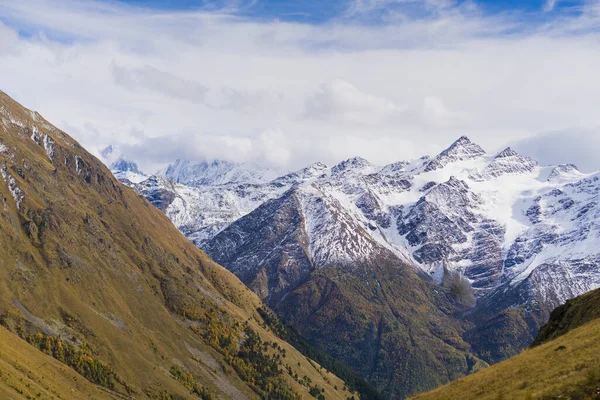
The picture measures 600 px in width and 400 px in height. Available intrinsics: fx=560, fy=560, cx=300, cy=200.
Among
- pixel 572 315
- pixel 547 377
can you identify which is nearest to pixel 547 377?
pixel 547 377

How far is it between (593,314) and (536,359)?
30.8 meters

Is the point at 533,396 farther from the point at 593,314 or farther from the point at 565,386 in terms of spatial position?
the point at 593,314

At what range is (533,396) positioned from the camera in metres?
46.9

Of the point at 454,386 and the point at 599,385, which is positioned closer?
the point at 599,385

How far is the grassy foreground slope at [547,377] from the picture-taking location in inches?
1810

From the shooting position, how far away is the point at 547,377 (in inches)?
2035

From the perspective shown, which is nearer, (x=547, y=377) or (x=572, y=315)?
(x=547, y=377)

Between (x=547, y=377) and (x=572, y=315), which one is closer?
(x=547, y=377)

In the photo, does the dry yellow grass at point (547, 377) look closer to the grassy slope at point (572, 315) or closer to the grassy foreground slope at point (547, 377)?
the grassy foreground slope at point (547, 377)

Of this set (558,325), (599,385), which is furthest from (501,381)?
(558,325)

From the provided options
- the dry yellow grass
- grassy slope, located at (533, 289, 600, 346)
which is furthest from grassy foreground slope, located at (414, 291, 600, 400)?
grassy slope, located at (533, 289, 600, 346)

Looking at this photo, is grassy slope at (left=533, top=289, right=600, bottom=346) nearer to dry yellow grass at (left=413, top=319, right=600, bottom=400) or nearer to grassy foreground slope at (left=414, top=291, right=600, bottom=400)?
grassy foreground slope at (left=414, top=291, right=600, bottom=400)

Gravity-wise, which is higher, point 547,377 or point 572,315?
point 572,315

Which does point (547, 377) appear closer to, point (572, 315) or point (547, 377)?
point (547, 377)
